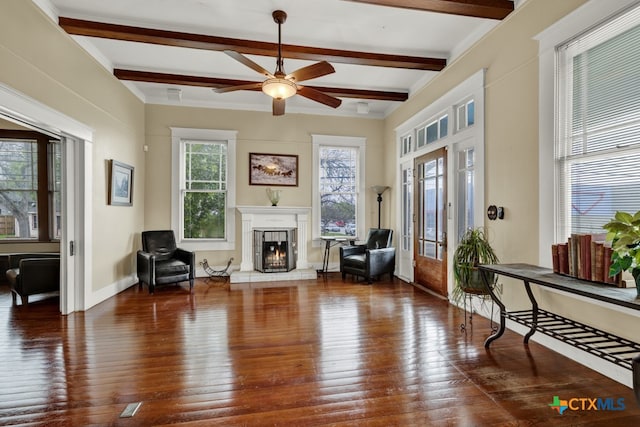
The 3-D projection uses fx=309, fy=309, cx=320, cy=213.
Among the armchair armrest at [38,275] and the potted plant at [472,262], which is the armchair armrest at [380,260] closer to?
the potted plant at [472,262]

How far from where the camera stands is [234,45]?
3701 millimetres

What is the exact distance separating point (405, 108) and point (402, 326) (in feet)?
12.7

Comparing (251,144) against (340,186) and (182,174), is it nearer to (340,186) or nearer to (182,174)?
(182,174)

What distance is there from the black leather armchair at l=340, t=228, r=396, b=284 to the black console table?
8.33 feet

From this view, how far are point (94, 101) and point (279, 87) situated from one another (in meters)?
2.67

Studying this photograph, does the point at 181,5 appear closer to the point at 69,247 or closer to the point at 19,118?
the point at 19,118

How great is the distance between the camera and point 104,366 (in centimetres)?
246

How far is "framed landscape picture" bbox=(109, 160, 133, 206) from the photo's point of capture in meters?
4.48

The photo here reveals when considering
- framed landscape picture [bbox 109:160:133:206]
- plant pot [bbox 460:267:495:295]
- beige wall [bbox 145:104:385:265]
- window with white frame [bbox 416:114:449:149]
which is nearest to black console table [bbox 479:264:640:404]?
plant pot [bbox 460:267:495:295]

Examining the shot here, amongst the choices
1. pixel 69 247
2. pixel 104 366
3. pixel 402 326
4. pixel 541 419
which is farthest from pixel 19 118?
pixel 541 419

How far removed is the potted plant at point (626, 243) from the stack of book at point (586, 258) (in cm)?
24

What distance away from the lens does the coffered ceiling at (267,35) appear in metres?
3.15

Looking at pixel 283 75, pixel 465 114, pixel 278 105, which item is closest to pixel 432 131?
pixel 465 114

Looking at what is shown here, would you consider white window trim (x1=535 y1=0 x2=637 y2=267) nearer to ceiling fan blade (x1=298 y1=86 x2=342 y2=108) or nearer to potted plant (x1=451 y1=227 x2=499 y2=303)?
potted plant (x1=451 y1=227 x2=499 y2=303)
